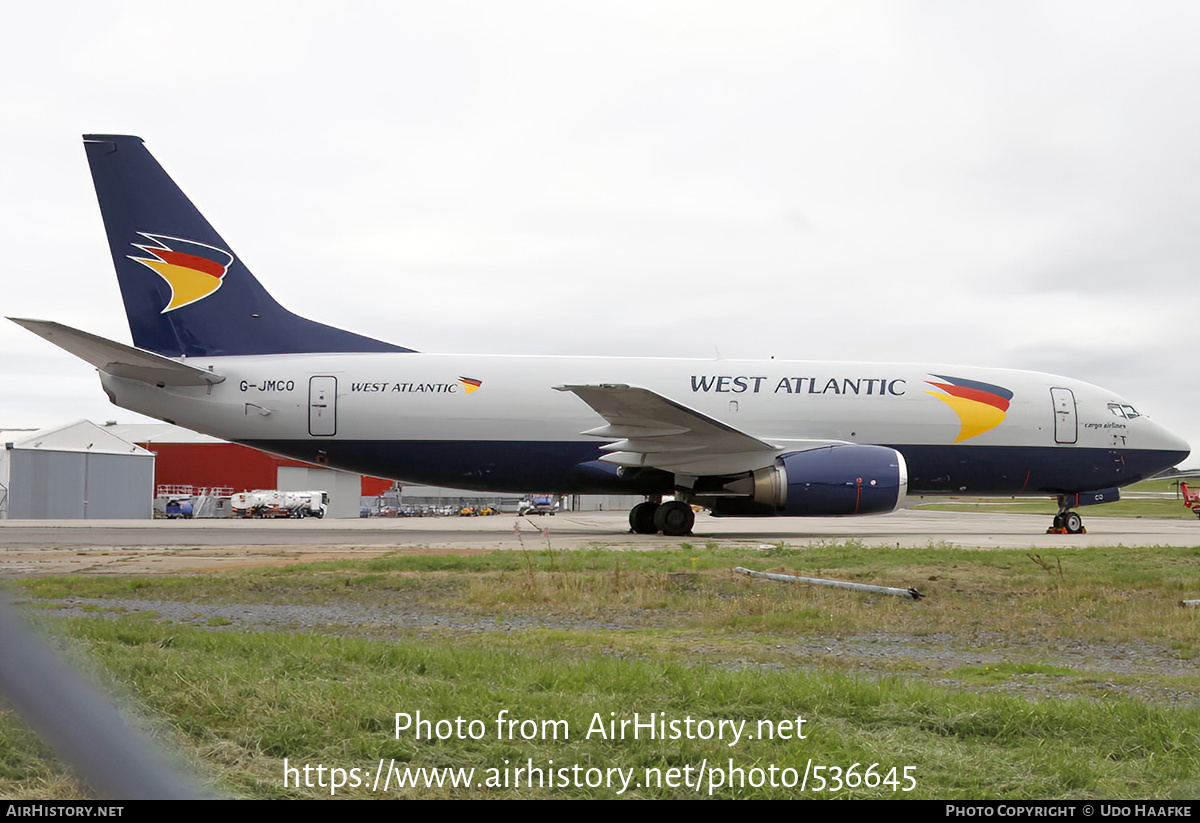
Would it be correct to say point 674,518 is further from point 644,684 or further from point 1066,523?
point 644,684

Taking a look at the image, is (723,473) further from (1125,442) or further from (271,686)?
A: (271,686)

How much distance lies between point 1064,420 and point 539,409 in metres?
11.7

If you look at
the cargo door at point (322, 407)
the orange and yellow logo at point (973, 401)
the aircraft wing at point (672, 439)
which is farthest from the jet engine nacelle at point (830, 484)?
the cargo door at point (322, 407)

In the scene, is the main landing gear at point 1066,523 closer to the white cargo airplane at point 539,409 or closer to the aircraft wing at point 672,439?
the white cargo airplane at point 539,409

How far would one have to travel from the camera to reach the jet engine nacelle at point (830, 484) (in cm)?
1847

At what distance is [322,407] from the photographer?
778 inches

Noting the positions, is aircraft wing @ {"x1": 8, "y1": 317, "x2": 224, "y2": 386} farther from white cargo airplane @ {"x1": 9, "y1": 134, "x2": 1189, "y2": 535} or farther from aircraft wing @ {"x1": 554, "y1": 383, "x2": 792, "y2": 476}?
aircraft wing @ {"x1": 554, "y1": 383, "x2": 792, "y2": 476}

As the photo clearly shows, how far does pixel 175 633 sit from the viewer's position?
670cm

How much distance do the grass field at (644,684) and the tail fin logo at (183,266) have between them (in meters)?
11.0

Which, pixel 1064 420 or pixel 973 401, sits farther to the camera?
pixel 1064 420

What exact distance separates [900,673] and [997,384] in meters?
17.4

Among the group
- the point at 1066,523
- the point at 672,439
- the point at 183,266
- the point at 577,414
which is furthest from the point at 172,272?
the point at 1066,523

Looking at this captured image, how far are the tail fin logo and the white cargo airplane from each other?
0.10 feet

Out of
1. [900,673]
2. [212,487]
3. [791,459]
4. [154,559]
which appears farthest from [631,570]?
[212,487]
